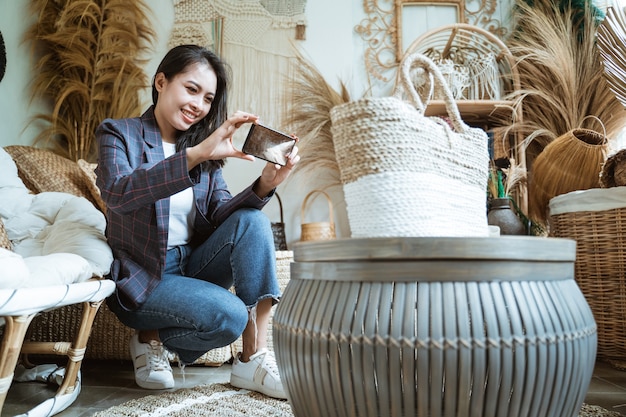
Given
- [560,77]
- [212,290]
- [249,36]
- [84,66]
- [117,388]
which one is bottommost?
[117,388]

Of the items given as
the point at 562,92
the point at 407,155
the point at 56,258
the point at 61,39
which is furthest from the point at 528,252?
the point at 61,39

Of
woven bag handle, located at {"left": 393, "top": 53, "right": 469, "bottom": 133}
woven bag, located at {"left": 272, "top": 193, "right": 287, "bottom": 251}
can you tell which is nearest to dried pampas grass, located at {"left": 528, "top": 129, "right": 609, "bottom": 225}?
woven bag, located at {"left": 272, "top": 193, "right": 287, "bottom": 251}

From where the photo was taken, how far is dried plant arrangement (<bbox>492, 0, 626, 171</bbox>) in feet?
7.19

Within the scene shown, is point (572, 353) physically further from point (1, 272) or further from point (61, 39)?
point (61, 39)

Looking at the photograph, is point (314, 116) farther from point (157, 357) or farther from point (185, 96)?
point (157, 357)

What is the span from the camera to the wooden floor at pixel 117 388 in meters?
1.22

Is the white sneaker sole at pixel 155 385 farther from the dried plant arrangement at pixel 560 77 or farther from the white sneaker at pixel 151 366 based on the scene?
the dried plant arrangement at pixel 560 77

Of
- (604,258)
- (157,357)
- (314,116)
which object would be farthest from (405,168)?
(314,116)

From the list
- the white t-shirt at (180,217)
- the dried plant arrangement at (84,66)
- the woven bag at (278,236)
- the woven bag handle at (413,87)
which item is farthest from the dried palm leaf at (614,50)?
the dried plant arrangement at (84,66)

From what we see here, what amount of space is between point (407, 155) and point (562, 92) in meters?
1.86

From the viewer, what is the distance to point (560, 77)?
224 cm

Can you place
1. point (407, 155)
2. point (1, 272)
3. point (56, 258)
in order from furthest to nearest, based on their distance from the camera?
point (56, 258) → point (1, 272) → point (407, 155)

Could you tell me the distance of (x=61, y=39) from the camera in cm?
247

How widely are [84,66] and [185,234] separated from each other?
1.50 m
